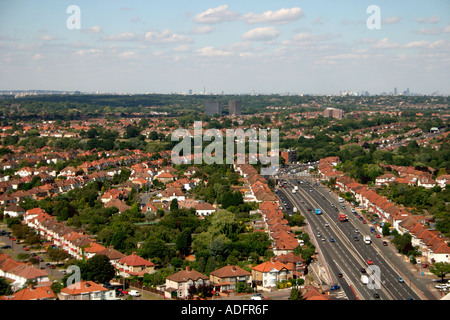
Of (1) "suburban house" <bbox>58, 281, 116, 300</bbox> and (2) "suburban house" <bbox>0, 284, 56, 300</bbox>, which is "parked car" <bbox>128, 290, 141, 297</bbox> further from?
(2) "suburban house" <bbox>0, 284, 56, 300</bbox>

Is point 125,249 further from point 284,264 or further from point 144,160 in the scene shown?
point 144,160

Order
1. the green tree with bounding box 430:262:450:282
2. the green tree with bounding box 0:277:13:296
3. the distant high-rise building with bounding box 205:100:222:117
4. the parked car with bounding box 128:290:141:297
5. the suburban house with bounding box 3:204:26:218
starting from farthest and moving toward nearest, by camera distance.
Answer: the distant high-rise building with bounding box 205:100:222:117 → the suburban house with bounding box 3:204:26:218 → the green tree with bounding box 430:262:450:282 → the parked car with bounding box 128:290:141:297 → the green tree with bounding box 0:277:13:296

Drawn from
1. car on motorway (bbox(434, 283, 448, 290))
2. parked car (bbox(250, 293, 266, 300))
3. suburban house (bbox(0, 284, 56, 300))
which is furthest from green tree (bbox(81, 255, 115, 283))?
car on motorway (bbox(434, 283, 448, 290))

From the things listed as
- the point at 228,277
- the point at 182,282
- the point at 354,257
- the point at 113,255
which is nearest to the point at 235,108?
the point at 354,257

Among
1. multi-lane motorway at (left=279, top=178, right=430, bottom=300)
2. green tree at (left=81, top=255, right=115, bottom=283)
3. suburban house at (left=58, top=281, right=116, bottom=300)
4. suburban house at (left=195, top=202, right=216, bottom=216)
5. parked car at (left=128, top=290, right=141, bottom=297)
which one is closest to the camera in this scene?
suburban house at (left=58, top=281, right=116, bottom=300)

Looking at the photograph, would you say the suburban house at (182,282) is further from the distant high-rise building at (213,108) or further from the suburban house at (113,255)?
the distant high-rise building at (213,108)
